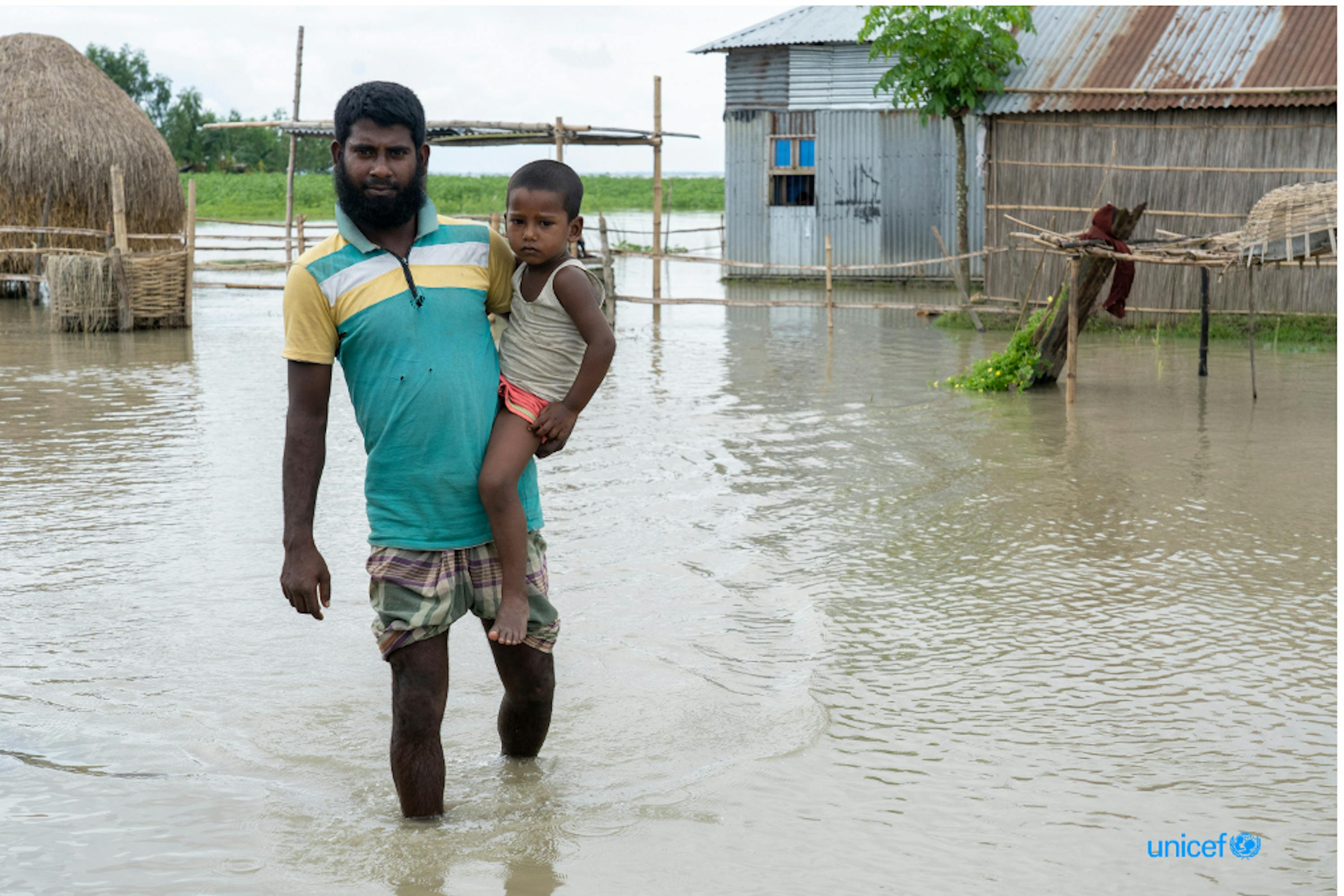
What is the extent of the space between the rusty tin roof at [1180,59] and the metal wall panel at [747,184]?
16.4ft

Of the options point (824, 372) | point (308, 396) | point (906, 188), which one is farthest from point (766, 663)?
point (906, 188)

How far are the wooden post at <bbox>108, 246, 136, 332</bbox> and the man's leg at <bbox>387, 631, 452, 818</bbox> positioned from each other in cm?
1342

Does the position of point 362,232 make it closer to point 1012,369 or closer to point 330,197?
point 1012,369

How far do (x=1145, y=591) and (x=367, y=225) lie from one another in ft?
11.7

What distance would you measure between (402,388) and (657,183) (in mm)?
14234

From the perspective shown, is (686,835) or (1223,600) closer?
(686,835)

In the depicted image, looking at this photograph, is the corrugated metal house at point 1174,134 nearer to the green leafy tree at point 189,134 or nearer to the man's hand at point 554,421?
the man's hand at point 554,421

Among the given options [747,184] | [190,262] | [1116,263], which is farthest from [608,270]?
[1116,263]

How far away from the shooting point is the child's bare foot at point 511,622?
314cm

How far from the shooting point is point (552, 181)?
10.2ft

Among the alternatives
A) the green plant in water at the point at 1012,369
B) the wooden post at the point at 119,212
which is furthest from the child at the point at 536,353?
the wooden post at the point at 119,212

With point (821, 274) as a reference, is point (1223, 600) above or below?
below

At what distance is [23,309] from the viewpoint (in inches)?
721

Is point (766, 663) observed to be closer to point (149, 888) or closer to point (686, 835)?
point (686, 835)
